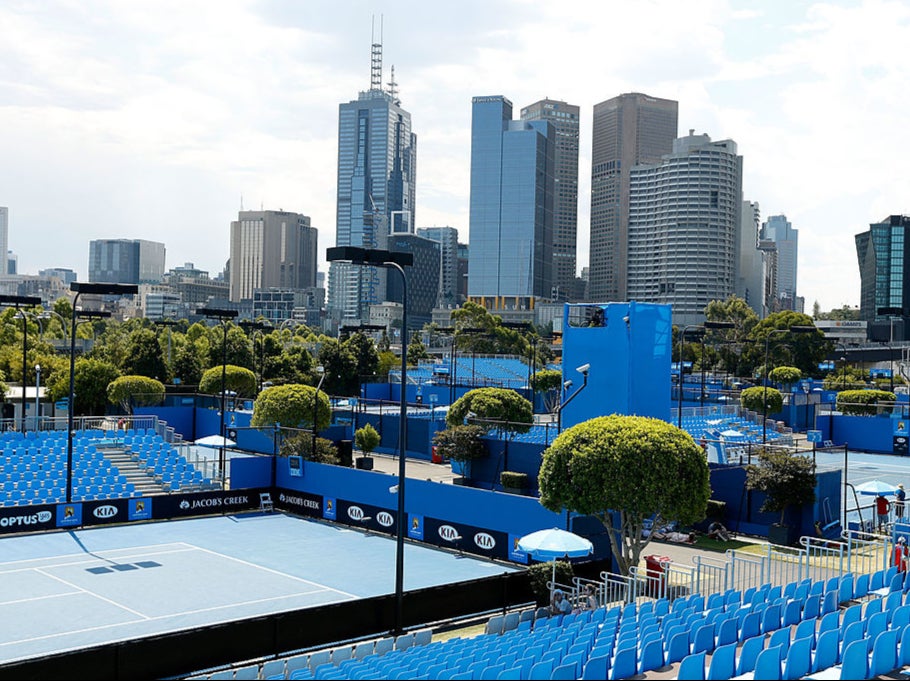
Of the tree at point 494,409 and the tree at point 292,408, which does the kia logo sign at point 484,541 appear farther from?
the tree at point 292,408

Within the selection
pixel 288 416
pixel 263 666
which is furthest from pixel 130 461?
pixel 263 666

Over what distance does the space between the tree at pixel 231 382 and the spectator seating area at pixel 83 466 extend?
13.8 m

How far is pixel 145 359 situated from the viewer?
66.2 meters

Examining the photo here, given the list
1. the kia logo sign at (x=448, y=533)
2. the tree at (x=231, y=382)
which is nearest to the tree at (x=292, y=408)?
the kia logo sign at (x=448, y=533)

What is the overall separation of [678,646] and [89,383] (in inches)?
1831

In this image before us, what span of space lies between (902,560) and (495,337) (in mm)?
106355

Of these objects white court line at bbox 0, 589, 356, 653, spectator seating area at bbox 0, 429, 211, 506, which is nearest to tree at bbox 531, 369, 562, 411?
spectator seating area at bbox 0, 429, 211, 506

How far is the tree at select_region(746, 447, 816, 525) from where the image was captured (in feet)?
110

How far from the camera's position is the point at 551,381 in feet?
245

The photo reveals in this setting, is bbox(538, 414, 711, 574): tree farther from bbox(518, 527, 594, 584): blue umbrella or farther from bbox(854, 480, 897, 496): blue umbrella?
bbox(854, 480, 897, 496): blue umbrella

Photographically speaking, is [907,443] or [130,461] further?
[907,443]

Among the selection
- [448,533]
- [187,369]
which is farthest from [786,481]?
[187,369]

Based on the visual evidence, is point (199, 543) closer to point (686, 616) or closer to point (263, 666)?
point (263, 666)

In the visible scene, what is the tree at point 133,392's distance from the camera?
5456 cm
